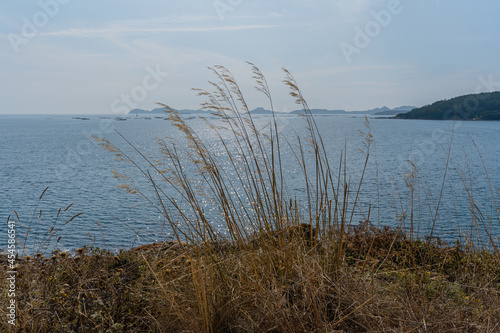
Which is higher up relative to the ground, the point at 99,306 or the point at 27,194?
the point at 99,306

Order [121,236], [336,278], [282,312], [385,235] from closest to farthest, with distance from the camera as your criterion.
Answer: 1. [282,312]
2. [336,278]
3. [385,235]
4. [121,236]

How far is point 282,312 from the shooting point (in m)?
2.43

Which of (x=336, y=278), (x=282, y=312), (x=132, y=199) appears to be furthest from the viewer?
(x=132, y=199)

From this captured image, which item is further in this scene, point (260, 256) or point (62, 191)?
point (62, 191)

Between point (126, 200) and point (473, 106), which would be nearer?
point (126, 200)

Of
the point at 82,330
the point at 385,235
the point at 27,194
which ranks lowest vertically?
the point at 27,194

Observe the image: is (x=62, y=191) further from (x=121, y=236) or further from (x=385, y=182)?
(x=385, y=182)

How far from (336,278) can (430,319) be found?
68cm

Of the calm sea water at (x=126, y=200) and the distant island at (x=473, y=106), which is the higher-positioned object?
the distant island at (x=473, y=106)

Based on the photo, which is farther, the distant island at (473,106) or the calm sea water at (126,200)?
the distant island at (473,106)

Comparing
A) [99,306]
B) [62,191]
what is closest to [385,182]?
[62,191]

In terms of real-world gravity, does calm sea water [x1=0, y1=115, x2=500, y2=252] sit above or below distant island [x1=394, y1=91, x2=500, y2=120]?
below

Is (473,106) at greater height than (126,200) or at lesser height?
greater

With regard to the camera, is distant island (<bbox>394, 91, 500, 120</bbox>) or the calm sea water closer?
the calm sea water
